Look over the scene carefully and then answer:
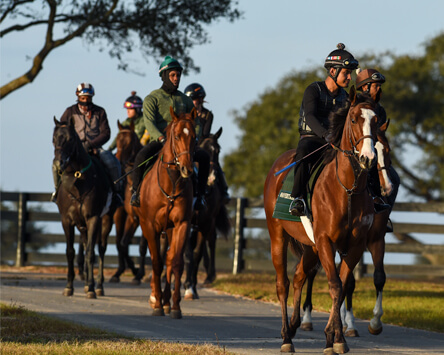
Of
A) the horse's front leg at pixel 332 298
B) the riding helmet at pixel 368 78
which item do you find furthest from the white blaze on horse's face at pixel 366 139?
the riding helmet at pixel 368 78

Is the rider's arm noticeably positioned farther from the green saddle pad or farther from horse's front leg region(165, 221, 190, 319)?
horse's front leg region(165, 221, 190, 319)

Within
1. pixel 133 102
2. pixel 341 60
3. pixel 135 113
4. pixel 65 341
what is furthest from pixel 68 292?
pixel 341 60

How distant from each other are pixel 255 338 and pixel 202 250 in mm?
6574

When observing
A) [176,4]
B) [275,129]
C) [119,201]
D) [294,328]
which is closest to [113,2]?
[176,4]

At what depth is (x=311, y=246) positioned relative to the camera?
9852 millimetres

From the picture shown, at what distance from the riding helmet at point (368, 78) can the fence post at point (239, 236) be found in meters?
12.1

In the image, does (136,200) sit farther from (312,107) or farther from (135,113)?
(135,113)

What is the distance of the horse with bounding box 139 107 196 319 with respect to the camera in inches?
471

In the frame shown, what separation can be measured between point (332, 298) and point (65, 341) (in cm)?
264

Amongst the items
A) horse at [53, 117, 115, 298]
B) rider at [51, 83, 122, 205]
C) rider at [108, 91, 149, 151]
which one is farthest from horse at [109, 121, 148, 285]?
horse at [53, 117, 115, 298]

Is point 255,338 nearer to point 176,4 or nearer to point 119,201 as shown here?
point 119,201

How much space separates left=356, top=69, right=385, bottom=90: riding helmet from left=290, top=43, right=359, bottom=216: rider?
0.49 metres

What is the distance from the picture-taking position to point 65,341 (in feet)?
28.4

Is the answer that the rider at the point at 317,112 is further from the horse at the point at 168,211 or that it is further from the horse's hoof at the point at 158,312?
the horse's hoof at the point at 158,312
